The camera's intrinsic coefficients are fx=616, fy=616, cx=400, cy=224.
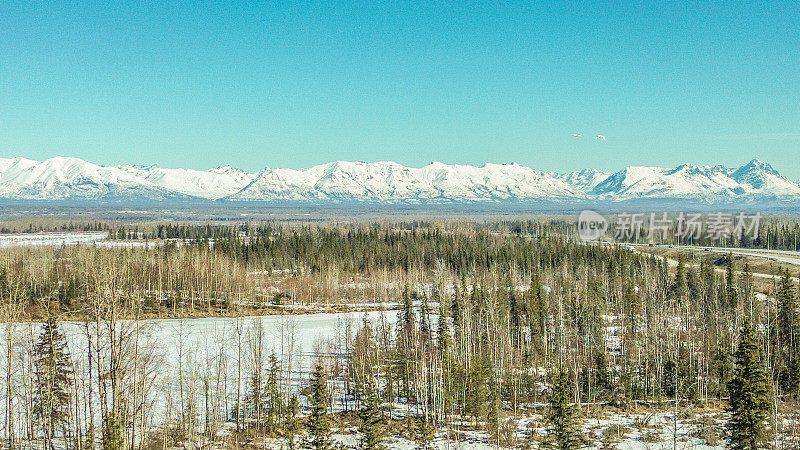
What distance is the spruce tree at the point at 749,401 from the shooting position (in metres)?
29.9

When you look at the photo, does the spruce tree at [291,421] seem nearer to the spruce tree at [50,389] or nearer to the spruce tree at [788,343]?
the spruce tree at [50,389]

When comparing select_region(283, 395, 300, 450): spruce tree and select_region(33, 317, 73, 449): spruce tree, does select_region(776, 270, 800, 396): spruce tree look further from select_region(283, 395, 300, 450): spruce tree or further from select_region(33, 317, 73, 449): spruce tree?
select_region(33, 317, 73, 449): spruce tree

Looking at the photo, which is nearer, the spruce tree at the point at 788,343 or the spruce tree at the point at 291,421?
the spruce tree at the point at 291,421

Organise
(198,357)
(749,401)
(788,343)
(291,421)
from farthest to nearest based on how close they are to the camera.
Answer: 1. (198,357)
2. (788,343)
3. (291,421)
4. (749,401)

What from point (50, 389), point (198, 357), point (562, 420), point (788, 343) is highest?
point (50, 389)

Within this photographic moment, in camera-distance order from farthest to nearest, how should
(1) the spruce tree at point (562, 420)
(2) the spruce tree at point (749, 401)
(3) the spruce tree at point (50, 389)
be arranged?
(3) the spruce tree at point (50, 389) → (2) the spruce tree at point (749, 401) → (1) the spruce tree at point (562, 420)

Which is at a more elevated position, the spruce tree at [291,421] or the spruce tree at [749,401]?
the spruce tree at [749,401]

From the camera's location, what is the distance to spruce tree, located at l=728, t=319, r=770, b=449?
2994 centimetres

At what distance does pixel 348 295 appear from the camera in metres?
108

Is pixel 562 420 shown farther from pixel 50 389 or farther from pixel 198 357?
pixel 198 357

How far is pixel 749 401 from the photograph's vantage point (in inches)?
1189

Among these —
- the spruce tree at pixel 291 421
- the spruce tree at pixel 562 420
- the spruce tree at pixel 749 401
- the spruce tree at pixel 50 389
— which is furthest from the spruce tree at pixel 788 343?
the spruce tree at pixel 50 389

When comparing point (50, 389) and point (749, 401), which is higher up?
point (749, 401)

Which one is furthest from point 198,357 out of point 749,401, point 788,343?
point 788,343
